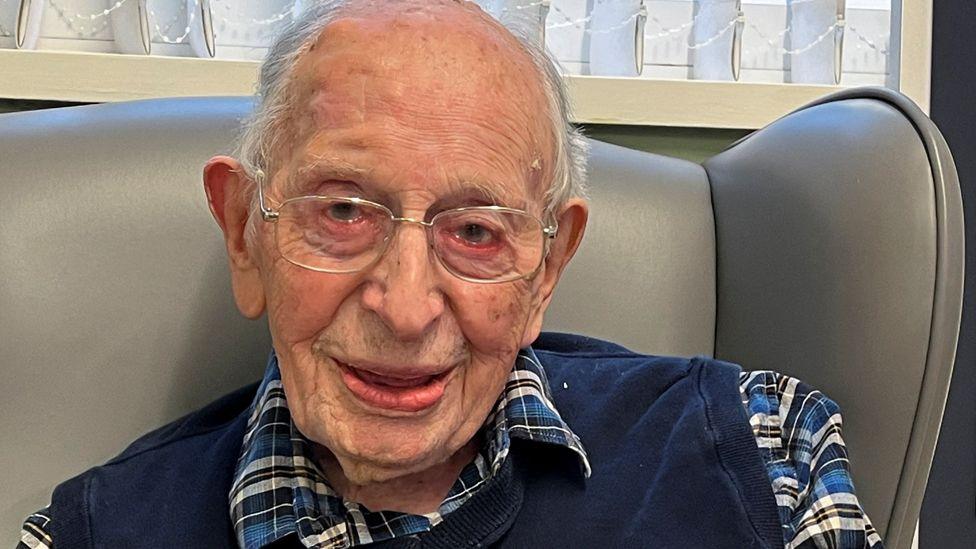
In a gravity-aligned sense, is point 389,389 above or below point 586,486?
above

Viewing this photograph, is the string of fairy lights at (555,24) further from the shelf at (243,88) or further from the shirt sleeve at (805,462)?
the shirt sleeve at (805,462)

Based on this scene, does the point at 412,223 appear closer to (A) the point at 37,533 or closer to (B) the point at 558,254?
(B) the point at 558,254

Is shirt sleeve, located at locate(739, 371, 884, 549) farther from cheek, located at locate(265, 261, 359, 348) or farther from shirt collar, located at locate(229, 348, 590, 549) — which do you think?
cheek, located at locate(265, 261, 359, 348)

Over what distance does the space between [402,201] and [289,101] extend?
16 cm

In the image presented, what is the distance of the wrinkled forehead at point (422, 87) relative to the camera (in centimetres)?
88

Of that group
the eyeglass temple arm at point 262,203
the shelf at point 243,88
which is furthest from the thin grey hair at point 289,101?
the shelf at point 243,88

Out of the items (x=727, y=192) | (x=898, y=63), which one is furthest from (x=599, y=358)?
(x=898, y=63)

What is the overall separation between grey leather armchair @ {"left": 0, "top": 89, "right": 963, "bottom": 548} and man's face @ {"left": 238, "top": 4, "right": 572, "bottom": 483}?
293 millimetres

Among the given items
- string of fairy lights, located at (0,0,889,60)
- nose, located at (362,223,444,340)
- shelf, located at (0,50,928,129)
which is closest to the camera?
nose, located at (362,223,444,340)

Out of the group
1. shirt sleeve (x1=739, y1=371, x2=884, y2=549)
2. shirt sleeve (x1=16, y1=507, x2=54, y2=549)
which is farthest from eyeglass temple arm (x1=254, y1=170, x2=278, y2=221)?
shirt sleeve (x1=739, y1=371, x2=884, y2=549)

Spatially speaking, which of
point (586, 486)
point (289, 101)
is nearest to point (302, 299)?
point (289, 101)

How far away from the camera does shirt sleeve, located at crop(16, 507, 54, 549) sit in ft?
3.20

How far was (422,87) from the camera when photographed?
2.89ft

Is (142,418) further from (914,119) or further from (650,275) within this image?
(914,119)
